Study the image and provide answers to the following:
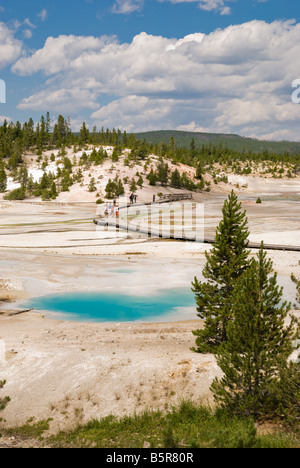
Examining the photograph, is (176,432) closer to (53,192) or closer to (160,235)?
(160,235)

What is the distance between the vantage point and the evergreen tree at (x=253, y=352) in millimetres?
10141

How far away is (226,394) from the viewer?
414 inches

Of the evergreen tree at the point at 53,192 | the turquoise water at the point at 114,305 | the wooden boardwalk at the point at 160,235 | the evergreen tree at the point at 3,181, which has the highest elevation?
the evergreen tree at the point at 3,181

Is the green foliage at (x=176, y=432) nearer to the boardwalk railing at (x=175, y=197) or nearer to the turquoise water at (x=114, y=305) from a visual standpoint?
the turquoise water at (x=114, y=305)

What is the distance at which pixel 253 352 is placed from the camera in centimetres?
1030

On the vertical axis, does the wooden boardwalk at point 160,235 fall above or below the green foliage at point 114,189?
below

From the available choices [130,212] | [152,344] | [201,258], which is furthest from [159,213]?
[152,344]

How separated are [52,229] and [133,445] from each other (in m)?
40.5

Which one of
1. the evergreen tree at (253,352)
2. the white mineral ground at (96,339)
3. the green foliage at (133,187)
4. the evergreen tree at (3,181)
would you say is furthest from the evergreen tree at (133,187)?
the evergreen tree at (253,352)

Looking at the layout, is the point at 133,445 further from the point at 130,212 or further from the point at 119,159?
the point at 119,159

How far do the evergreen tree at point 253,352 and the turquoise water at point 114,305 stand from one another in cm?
1016

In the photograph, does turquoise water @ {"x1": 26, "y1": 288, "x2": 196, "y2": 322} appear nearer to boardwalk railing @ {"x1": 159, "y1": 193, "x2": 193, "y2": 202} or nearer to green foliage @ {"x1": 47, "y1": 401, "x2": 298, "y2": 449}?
green foliage @ {"x1": 47, "y1": 401, "x2": 298, "y2": 449}

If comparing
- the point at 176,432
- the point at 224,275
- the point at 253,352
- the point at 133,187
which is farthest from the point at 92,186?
the point at 176,432

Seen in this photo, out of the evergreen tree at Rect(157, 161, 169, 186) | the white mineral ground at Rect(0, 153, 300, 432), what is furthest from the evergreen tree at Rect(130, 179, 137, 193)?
the white mineral ground at Rect(0, 153, 300, 432)
